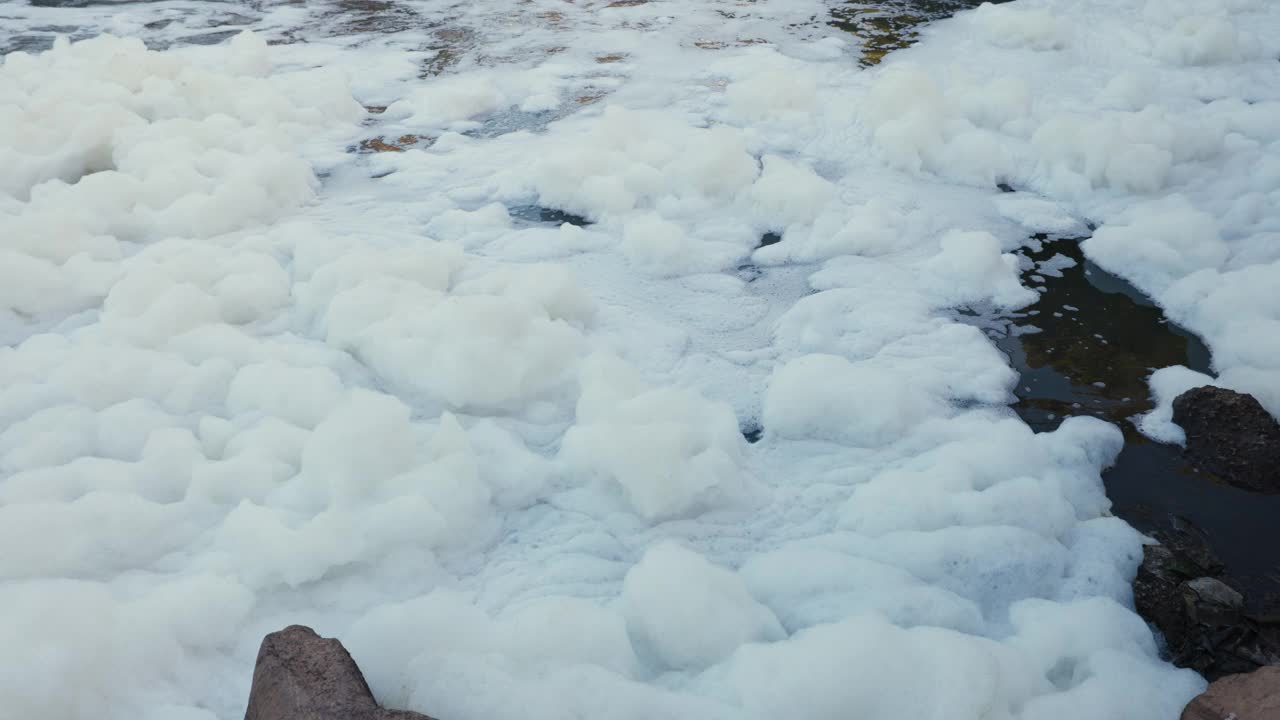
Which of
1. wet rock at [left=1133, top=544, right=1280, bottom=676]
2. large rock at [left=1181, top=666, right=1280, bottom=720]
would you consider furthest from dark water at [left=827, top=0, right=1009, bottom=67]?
large rock at [left=1181, top=666, right=1280, bottom=720]

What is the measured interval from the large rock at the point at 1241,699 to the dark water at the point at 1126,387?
0.50 metres

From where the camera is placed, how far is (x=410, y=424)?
2.64m

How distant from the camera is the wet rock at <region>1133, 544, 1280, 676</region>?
2.03 m

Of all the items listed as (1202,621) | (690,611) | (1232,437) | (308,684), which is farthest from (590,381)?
(1232,437)

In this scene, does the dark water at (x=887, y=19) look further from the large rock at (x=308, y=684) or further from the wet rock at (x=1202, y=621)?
the large rock at (x=308, y=684)

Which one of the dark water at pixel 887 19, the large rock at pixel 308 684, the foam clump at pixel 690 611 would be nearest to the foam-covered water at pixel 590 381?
the foam clump at pixel 690 611

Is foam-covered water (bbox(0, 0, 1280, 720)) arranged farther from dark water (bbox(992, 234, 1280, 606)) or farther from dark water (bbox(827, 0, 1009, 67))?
dark water (bbox(827, 0, 1009, 67))

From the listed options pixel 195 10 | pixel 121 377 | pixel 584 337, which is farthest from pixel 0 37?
pixel 584 337

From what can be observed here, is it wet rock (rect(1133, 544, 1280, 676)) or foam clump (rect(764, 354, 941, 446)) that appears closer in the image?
wet rock (rect(1133, 544, 1280, 676))

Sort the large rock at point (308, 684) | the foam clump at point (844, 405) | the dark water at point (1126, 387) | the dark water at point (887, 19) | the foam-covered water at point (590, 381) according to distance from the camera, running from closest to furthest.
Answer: the large rock at point (308, 684) → the foam-covered water at point (590, 381) → the dark water at point (1126, 387) → the foam clump at point (844, 405) → the dark water at point (887, 19)

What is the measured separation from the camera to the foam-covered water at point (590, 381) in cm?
197

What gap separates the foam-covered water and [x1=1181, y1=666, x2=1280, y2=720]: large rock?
17 cm

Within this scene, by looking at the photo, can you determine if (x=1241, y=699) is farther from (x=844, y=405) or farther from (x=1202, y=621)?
(x=844, y=405)

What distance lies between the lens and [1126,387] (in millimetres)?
2988
